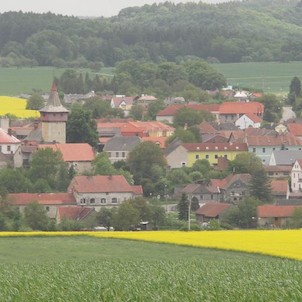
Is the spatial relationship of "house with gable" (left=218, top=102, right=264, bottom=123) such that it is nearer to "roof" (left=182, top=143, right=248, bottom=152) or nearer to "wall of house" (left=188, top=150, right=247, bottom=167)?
"roof" (left=182, top=143, right=248, bottom=152)

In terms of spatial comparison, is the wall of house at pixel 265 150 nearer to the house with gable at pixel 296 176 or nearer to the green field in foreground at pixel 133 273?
the house with gable at pixel 296 176

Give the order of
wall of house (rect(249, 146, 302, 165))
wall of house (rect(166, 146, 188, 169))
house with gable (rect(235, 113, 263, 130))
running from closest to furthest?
wall of house (rect(166, 146, 188, 169)) → wall of house (rect(249, 146, 302, 165)) → house with gable (rect(235, 113, 263, 130))

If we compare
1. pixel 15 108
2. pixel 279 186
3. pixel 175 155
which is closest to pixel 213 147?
pixel 175 155

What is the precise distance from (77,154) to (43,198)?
447 inches

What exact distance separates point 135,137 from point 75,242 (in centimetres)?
3785

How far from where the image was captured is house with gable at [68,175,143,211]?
53438 millimetres

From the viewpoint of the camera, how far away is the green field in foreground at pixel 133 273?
67.7 ft

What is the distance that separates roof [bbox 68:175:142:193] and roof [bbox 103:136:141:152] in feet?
45.4

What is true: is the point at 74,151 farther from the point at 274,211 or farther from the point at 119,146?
the point at 274,211

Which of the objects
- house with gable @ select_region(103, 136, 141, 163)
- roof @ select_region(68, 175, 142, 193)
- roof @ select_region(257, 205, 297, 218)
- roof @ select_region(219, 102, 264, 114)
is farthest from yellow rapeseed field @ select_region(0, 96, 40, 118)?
roof @ select_region(257, 205, 297, 218)

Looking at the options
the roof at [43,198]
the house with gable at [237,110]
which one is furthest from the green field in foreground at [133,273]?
the house with gable at [237,110]

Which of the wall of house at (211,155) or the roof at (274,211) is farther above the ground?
the roof at (274,211)

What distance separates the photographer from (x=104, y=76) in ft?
407

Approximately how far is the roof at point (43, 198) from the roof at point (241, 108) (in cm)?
3718
